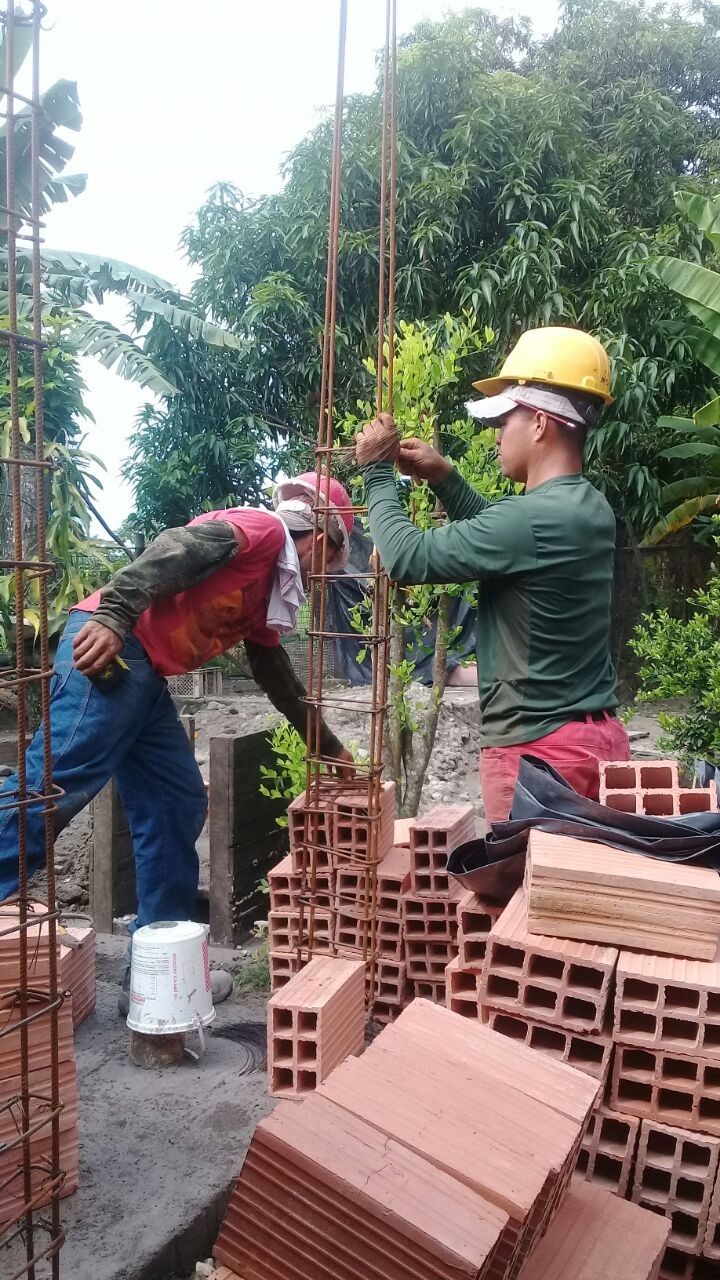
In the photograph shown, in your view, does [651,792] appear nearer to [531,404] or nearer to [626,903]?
[626,903]

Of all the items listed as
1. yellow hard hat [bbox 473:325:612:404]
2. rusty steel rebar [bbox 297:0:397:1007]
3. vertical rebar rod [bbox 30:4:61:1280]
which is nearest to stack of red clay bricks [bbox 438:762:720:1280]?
vertical rebar rod [bbox 30:4:61:1280]

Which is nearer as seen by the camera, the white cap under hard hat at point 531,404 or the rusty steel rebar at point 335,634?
the white cap under hard hat at point 531,404

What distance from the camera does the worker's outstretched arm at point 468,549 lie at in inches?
100

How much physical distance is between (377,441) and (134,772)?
1811 millimetres

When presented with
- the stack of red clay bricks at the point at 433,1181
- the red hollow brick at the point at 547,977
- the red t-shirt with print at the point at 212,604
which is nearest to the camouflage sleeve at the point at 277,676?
the red t-shirt with print at the point at 212,604

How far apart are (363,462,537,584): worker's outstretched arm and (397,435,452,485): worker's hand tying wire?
0.53 meters

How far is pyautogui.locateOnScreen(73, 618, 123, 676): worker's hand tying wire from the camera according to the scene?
10.3 feet

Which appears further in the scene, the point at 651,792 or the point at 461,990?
the point at 651,792

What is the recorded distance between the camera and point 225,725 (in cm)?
1144

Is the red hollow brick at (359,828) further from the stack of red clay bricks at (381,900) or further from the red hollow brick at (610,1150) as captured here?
the red hollow brick at (610,1150)

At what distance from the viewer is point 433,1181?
5.30 ft

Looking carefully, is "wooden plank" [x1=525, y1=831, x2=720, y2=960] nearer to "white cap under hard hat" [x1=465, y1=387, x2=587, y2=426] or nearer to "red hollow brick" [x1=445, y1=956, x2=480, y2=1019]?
"red hollow brick" [x1=445, y1=956, x2=480, y2=1019]

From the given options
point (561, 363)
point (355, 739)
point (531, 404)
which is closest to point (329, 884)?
point (531, 404)

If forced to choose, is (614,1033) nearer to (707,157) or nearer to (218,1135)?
(218,1135)
